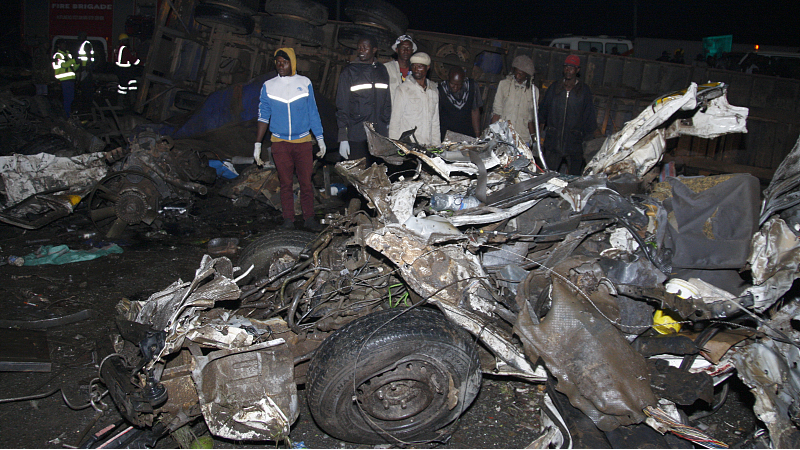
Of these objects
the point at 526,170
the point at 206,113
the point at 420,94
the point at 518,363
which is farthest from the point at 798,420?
the point at 206,113

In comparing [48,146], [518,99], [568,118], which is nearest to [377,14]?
[518,99]

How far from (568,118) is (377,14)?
404cm

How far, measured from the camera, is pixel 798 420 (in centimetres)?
213

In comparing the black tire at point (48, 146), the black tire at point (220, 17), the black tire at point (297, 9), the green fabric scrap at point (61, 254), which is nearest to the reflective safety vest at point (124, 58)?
the black tire at point (220, 17)

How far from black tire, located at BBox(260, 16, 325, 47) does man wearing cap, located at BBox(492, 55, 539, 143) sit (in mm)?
4170

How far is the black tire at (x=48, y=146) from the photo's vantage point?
600 centimetres

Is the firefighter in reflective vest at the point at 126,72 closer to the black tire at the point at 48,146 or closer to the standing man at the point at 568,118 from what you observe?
the black tire at the point at 48,146

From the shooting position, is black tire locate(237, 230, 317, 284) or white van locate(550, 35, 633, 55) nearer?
black tire locate(237, 230, 317, 284)

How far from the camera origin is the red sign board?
1469cm

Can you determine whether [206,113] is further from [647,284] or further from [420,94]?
[647,284]

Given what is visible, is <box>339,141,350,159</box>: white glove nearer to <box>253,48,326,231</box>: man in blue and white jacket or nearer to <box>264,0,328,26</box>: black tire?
<box>253,48,326,231</box>: man in blue and white jacket

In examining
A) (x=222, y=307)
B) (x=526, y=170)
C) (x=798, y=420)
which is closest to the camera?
(x=798, y=420)

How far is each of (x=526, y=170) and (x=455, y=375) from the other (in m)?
1.54

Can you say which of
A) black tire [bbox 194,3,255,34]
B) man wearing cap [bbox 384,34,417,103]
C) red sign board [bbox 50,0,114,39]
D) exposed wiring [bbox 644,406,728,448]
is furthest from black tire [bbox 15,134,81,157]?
red sign board [bbox 50,0,114,39]
